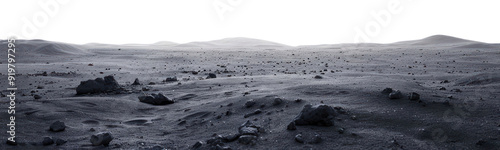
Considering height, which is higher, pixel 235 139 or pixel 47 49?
pixel 47 49

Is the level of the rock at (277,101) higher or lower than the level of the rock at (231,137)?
higher

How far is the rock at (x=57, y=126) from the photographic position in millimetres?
5804

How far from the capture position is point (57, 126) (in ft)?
19.1

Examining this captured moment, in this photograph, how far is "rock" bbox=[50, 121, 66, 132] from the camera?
5804 millimetres

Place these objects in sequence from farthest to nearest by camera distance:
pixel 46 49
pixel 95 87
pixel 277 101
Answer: pixel 46 49
pixel 95 87
pixel 277 101

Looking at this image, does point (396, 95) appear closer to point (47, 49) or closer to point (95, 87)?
point (95, 87)

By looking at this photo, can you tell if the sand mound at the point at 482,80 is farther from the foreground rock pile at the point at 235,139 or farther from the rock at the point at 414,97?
the foreground rock pile at the point at 235,139

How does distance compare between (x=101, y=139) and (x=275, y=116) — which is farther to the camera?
(x=275, y=116)

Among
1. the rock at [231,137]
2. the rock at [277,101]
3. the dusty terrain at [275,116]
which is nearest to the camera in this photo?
the dusty terrain at [275,116]

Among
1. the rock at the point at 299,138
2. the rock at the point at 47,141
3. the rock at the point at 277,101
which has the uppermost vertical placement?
the rock at the point at 277,101

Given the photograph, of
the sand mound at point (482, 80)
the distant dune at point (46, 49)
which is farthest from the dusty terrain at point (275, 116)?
the distant dune at point (46, 49)

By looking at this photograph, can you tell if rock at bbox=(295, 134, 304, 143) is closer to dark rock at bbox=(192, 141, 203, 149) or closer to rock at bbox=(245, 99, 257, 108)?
dark rock at bbox=(192, 141, 203, 149)

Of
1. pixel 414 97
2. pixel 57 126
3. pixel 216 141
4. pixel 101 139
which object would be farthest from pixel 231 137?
pixel 414 97

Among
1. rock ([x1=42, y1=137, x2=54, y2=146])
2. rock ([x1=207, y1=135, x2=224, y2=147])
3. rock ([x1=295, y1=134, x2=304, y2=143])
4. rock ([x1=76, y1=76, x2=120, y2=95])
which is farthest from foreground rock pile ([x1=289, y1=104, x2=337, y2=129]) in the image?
rock ([x1=76, y1=76, x2=120, y2=95])
